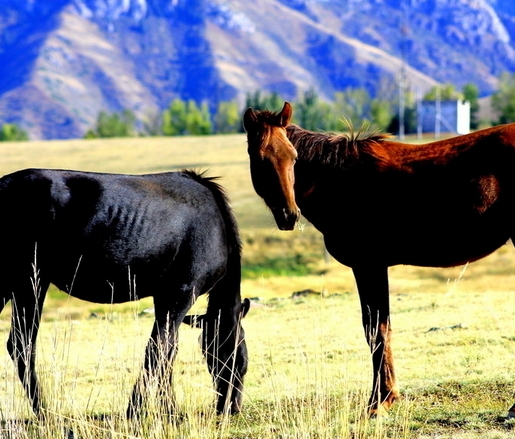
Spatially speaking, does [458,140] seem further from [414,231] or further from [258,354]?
[258,354]

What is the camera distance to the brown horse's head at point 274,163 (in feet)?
21.3

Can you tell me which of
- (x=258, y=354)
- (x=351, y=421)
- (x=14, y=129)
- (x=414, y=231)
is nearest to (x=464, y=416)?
(x=351, y=421)

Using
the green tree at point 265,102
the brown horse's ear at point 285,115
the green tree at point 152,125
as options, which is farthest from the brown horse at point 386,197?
the green tree at point 152,125

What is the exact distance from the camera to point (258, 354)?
434 inches

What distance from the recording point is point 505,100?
119 metres

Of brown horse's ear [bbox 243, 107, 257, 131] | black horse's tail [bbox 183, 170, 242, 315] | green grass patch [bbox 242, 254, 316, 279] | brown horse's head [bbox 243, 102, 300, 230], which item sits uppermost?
brown horse's ear [bbox 243, 107, 257, 131]

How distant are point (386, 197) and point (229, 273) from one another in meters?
1.56

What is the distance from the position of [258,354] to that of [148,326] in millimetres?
3882

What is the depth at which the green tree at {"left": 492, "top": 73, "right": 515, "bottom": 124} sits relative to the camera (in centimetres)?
9881

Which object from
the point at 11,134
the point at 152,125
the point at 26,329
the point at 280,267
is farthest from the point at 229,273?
the point at 152,125

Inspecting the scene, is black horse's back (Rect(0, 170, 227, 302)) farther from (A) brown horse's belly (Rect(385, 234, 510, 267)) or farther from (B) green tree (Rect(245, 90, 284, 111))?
(B) green tree (Rect(245, 90, 284, 111))

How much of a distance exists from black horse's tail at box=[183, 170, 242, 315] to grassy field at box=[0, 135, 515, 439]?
1.45ft

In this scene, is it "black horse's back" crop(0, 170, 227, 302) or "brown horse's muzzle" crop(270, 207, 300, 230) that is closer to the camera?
"brown horse's muzzle" crop(270, 207, 300, 230)

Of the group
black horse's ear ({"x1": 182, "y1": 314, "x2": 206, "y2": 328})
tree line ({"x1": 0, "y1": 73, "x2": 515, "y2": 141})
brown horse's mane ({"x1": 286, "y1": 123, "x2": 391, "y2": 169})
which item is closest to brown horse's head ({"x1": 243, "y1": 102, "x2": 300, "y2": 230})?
brown horse's mane ({"x1": 286, "y1": 123, "x2": 391, "y2": 169})
